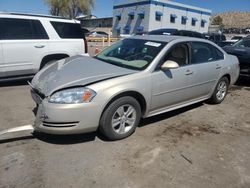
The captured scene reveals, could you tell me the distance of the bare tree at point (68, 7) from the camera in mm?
54062

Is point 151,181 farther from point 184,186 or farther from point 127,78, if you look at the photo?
point 127,78

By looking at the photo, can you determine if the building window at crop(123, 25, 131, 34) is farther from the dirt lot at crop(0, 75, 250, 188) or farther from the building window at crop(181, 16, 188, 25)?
the dirt lot at crop(0, 75, 250, 188)

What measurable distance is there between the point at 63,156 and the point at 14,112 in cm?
205

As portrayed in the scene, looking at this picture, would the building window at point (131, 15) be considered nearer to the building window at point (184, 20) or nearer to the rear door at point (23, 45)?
the building window at point (184, 20)

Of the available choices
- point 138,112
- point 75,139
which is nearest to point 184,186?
A: point 138,112

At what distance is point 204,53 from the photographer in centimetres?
572

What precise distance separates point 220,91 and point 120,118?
10.2 feet

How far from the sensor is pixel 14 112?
529 cm

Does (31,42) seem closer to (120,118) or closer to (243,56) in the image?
(120,118)

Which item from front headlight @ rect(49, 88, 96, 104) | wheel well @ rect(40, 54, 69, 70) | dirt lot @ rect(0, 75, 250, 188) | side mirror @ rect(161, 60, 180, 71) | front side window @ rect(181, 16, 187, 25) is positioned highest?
front side window @ rect(181, 16, 187, 25)

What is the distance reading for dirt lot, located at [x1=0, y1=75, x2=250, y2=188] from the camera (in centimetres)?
328

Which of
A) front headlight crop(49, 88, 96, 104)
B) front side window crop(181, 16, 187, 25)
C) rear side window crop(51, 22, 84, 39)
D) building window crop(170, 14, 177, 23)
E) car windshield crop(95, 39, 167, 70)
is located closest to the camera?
front headlight crop(49, 88, 96, 104)

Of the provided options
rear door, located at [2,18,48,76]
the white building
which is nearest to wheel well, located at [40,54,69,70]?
rear door, located at [2,18,48,76]

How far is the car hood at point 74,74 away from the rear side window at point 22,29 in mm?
2487
